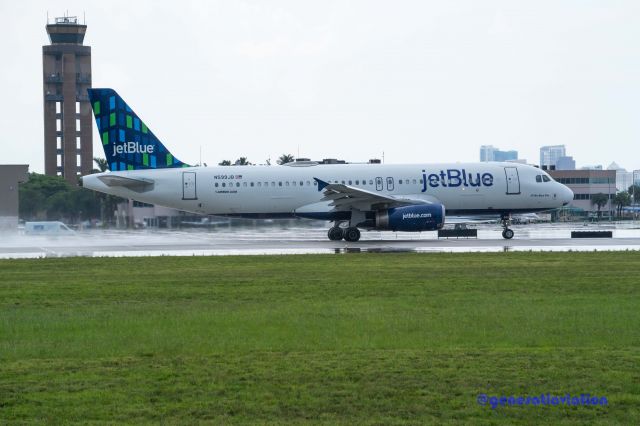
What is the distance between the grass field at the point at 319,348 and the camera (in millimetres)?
9312

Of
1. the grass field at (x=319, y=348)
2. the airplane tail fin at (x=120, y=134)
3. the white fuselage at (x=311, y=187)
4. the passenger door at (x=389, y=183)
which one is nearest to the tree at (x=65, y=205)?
the airplane tail fin at (x=120, y=134)

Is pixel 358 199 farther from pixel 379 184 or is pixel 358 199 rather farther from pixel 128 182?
pixel 128 182

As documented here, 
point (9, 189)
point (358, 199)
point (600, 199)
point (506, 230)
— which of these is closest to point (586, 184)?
point (600, 199)

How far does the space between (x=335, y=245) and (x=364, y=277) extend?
14728mm

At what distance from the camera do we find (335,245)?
3647cm

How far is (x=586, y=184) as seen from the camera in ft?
379

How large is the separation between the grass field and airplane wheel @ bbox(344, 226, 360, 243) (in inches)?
664

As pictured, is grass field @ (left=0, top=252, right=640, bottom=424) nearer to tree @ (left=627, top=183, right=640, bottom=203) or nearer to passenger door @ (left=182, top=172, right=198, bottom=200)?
passenger door @ (left=182, top=172, right=198, bottom=200)

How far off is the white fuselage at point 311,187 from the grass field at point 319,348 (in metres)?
18.1

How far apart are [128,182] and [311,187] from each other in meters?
8.37

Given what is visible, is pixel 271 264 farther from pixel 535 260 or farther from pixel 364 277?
pixel 535 260

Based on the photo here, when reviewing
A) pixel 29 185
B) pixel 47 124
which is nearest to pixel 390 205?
pixel 29 185

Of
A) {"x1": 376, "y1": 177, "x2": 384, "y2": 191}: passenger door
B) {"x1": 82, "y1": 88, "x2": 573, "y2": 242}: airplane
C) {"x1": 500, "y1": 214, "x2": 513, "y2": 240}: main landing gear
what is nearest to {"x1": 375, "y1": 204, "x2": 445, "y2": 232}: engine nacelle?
{"x1": 82, "y1": 88, "x2": 573, "y2": 242}: airplane

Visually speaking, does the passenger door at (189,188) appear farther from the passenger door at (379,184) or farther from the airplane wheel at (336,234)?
the passenger door at (379,184)
